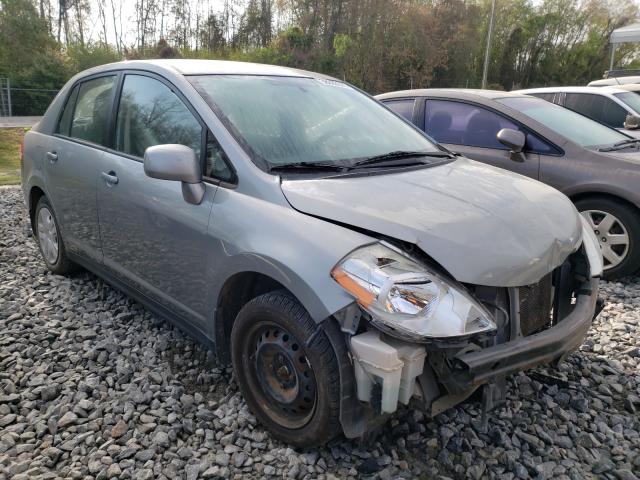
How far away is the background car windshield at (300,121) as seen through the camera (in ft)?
8.91

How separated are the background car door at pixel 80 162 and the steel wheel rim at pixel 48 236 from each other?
0.28 m

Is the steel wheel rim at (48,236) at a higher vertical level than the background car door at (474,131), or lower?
lower

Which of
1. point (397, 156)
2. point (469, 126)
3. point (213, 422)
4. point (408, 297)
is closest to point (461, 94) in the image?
point (469, 126)

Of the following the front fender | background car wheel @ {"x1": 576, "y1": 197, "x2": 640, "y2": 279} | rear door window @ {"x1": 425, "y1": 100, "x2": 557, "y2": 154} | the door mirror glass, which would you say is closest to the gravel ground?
the front fender

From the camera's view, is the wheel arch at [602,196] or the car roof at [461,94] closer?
the wheel arch at [602,196]

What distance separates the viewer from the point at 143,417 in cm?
265

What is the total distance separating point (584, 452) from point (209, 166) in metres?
2.26

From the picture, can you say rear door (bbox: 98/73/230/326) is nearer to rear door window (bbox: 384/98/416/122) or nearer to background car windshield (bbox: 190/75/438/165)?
background car windshield (bbox: 190/75/438/165)

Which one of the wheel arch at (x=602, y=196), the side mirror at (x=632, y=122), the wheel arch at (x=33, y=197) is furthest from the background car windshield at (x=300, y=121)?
the side mirror at (x=632, y=122)

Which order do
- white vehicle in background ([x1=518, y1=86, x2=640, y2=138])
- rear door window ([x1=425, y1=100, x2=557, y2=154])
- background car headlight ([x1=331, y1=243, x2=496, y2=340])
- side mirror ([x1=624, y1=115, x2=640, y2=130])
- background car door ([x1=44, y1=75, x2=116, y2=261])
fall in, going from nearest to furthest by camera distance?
background car headlight ([x1=331, y1=243, x2=496, y2=340]), background car door ([x1=44, y1=75, x2=116, y2=261]), rear door window ([x1=425, y1=100, x2=557, y2=154]), side mirror ([x1=624, y1=115, x2=640, y2=130]), white vehicle in background ([x1=518, y1=86, x2=640, y2=138])

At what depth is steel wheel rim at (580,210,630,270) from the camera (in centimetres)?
454

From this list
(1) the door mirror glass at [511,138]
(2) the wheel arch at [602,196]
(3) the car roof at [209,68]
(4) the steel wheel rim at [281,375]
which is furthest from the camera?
(1) the door mirror glass at [511,138]

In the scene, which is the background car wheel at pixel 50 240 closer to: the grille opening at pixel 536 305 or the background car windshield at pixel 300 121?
the background car windshield at pixel 300 121

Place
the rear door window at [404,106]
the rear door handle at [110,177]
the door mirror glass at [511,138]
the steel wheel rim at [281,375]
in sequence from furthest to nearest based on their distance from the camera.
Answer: the rear door window at [404,106]
the door mirror glass at [511,138]
the rear door handle at [110,177]
the steel wheel rim at [281,375]
